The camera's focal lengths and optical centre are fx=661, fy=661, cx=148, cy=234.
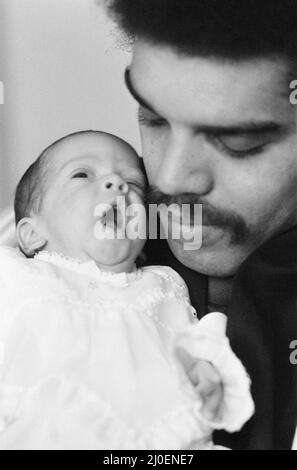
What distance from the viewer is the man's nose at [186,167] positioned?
41.1 inches

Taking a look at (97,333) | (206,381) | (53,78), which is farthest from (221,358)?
(53,78)

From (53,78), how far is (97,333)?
497mm

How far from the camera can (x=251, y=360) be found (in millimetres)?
969

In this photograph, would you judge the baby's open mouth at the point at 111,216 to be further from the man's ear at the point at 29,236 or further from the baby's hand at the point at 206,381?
the baby's hand at the point at 206,381

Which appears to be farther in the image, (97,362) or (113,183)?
(113,183)

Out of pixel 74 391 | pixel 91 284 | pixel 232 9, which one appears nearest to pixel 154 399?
pixel 74 391

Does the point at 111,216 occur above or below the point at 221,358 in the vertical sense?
above

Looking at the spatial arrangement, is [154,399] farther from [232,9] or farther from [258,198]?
[232,9]

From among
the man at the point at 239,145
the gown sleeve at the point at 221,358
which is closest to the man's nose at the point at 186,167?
the man at the point at 239,145

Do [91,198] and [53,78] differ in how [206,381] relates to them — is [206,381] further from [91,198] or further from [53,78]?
[53,78]

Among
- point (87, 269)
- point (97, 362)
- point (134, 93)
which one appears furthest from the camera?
point (134, 93)

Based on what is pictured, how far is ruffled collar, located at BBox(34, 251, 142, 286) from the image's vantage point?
0.99 metres

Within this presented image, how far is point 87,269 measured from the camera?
99cm

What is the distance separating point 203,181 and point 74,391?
41cm
